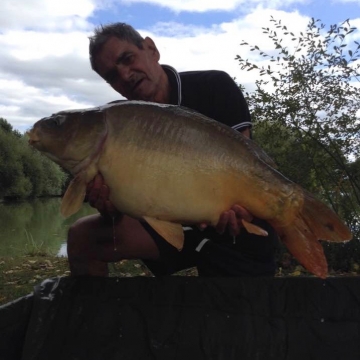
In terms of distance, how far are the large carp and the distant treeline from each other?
→ 69.4ft

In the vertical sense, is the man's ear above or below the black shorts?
above

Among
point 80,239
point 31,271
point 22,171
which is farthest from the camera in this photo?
point 22,171

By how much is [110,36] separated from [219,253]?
0.80 m

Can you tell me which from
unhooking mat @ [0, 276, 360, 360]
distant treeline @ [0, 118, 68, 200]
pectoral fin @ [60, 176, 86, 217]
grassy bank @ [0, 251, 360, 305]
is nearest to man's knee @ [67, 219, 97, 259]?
unhooking mat @ [0, 276, 360, 360]

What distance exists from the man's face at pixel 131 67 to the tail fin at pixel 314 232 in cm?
69

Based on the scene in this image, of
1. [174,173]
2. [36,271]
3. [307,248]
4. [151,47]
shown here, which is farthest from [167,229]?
[36,271]

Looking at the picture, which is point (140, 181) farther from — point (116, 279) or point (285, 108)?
point (285, 108)

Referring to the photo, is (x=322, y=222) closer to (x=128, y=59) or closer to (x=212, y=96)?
(x=212, y=96)

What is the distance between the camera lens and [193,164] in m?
1.15

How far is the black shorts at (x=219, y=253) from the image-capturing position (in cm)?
160

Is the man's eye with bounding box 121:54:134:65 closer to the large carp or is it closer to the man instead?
the man

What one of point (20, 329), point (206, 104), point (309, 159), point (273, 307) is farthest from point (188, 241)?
point (309, 159)

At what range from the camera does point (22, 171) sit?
2286 cm

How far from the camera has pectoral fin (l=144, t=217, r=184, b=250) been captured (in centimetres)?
116
